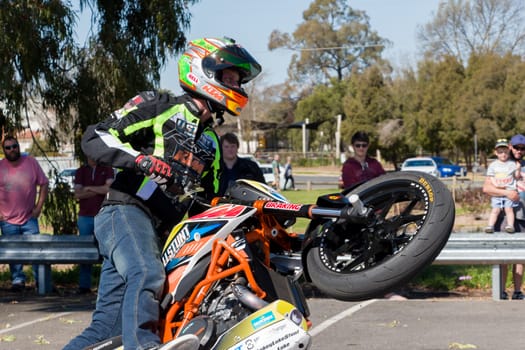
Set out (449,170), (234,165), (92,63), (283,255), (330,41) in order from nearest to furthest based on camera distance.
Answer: (283,255), (234,165), (92,63), (449,170), (330,41)

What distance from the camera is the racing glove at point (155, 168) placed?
4395mm

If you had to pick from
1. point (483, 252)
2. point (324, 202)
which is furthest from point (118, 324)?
point (483, 252)

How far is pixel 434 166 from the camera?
4803 centimetres

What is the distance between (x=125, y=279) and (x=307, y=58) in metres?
87.5

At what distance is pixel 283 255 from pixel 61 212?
27.9 feet

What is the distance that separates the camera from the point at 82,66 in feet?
40.9

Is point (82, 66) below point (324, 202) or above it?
above

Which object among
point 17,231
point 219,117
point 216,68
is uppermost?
point 216,68

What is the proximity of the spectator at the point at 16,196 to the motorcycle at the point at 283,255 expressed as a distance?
666cm

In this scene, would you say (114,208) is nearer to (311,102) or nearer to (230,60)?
(230,60)

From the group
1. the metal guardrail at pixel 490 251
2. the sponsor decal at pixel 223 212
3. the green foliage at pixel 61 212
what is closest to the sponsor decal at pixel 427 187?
the sponsor decal at pixel 223 212

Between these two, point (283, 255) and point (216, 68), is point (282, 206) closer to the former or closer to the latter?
point (283, 255)

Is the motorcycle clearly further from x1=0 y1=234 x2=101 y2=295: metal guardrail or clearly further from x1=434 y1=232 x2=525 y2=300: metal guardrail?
x1=0 y1=234 x2=101 y2=295: metal guardrail

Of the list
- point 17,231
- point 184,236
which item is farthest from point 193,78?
point 17,231
